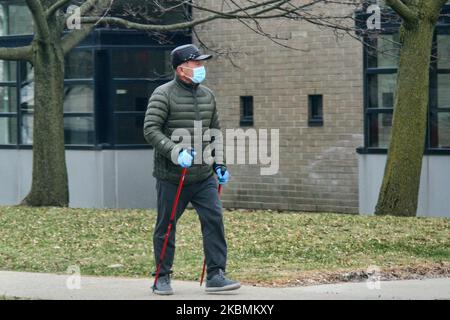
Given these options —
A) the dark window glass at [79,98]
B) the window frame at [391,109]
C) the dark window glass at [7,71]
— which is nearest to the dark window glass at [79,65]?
the dark window glass at [79,98]

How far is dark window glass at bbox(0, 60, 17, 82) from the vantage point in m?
27.0

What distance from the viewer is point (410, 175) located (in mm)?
17828

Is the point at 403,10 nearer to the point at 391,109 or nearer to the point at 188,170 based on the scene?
the point at 391,109

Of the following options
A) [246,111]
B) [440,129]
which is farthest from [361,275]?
[246,111]

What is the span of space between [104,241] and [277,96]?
33.9 feet

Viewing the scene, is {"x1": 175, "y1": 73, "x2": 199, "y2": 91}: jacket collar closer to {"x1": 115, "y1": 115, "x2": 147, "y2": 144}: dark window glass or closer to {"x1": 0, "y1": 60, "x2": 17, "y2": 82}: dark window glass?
{"x1": 115, "y1": 115, "x2": 147, "y2": 144}: dark window glass

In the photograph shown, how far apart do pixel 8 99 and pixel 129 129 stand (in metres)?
3.50

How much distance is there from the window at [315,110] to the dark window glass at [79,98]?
4.57m

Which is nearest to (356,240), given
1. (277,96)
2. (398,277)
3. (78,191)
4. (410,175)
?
(398,277)

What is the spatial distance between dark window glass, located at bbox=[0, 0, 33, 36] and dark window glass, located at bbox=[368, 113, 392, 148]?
8.10 metres

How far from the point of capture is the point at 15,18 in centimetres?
2678

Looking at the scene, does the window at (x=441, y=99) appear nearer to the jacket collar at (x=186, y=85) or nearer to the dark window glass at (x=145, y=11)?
the dark window glass at (x=145, y=11)

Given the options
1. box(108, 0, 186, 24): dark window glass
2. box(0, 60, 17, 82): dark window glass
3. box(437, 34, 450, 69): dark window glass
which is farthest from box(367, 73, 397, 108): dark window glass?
box(0, 60, 17, 82): dark window glass
